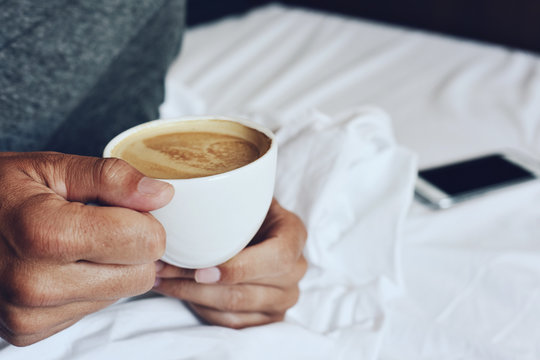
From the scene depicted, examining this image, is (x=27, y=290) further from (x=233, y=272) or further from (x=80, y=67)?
(x=80, y=67)

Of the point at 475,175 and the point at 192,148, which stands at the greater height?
the point at 192,148

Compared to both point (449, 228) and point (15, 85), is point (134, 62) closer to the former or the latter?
point (15, 85)

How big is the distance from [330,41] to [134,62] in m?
0.77

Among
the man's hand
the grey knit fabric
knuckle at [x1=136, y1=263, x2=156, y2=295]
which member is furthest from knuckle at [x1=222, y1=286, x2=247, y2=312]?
the grey knit fabric

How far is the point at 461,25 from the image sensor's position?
1.55m

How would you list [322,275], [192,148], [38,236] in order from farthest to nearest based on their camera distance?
1. [322,275]
2. [192,148]
3. [38,236]

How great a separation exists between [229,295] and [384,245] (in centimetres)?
22

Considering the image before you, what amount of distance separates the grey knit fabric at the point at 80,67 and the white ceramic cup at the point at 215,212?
0.92 feet

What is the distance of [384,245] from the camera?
57 centimetres

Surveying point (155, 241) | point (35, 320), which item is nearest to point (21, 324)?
point (35, 320)

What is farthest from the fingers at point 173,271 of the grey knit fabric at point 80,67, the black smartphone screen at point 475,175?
the black smartphone screen at point 475,175

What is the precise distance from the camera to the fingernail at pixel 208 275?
402 mm

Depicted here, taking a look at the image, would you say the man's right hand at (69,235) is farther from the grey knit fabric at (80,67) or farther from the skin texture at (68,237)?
the grey knit fabric at (80,67)

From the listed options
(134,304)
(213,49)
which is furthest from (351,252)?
(213,49)
